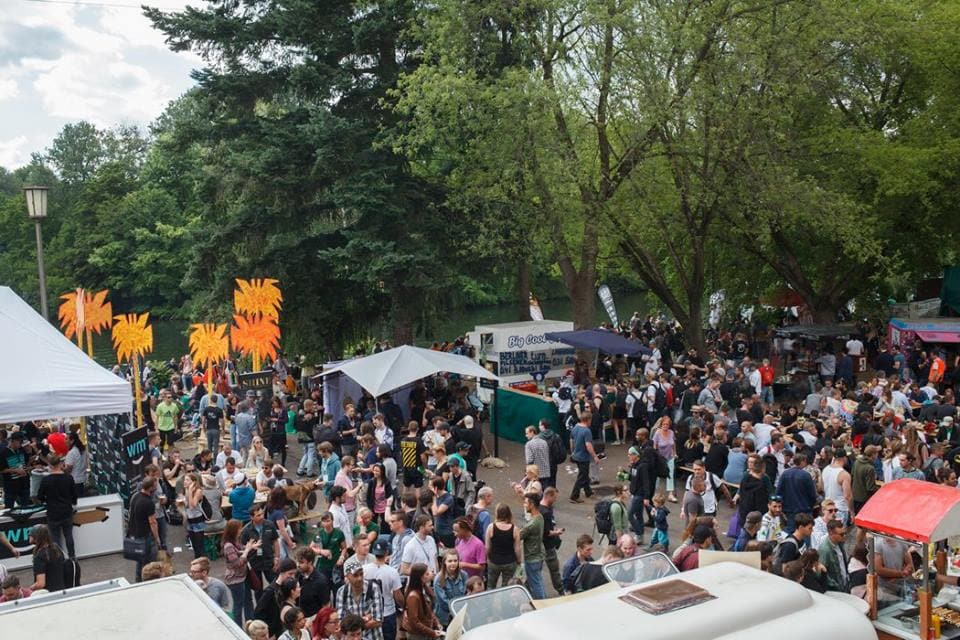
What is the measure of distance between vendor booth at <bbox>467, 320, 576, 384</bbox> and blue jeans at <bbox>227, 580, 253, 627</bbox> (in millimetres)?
14034

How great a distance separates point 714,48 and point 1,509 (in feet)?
64.0

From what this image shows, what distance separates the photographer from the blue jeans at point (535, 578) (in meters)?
9.73

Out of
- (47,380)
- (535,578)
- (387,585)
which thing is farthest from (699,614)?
(47,380)

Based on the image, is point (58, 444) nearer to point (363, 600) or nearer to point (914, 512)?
point (363, 600)

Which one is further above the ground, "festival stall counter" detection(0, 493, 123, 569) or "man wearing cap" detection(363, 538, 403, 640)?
"man wearing cap" detection(363, 538, 403, 640)

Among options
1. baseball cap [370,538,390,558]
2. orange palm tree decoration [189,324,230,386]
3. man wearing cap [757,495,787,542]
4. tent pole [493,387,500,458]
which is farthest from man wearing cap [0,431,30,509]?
man wearing cap [757,495,787,542]

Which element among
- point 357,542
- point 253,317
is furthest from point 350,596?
point 253,317

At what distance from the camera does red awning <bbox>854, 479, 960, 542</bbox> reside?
7.82 meters

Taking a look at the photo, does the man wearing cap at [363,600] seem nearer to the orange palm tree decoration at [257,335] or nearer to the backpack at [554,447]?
the backpack at [554,447]

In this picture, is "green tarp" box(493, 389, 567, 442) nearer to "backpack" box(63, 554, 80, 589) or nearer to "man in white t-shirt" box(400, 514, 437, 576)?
"man in white t-shirt" box(400, 514, 437, 576)

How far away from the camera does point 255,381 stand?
1969 cm

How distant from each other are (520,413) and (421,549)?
10.5 metres

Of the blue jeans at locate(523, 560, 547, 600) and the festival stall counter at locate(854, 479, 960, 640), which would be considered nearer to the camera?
the festival stall counter at locate(854, 479, 960, 640)

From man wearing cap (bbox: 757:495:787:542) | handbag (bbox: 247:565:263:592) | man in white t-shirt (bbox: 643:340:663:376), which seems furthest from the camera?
man in white t-shirt (bbox: 643:340:663:376)
